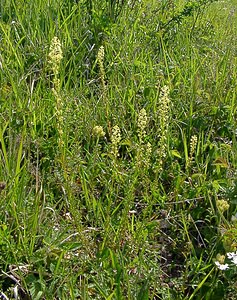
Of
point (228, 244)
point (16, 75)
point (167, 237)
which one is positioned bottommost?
point (167, 237)

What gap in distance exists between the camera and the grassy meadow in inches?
68.4

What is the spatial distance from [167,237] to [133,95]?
0.93 m

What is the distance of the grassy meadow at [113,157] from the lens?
1.74m

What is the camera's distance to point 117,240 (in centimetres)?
184

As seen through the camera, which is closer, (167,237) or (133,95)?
(167,237)

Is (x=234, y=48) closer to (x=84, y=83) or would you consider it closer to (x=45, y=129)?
(x=84, y=83)

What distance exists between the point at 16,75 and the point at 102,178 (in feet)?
2.56

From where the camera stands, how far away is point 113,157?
76.0 inches

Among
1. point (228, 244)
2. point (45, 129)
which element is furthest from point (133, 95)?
point (228, 244)

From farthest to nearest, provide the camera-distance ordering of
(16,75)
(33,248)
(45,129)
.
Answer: (16,75)
(45,129)
(33,248)

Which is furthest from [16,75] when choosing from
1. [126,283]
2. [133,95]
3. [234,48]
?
[234,48]

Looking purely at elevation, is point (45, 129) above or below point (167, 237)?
above

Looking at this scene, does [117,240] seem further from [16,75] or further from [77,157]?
[16,75]

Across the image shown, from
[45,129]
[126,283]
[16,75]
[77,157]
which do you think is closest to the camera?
[126,283]
